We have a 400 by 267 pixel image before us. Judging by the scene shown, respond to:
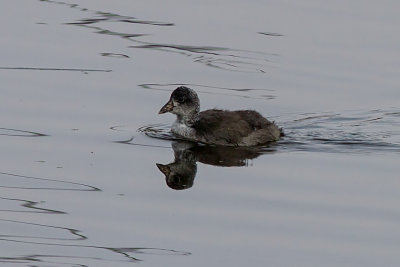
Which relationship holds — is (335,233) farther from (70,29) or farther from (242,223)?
(70,29)

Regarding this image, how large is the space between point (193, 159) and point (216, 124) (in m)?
0.93

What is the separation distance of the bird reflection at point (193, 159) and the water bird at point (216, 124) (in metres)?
0.15

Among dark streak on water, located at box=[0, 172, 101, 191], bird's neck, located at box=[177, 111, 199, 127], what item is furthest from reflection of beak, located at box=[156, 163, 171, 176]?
bird's neck, located at box=[177, 111, 199, 127]

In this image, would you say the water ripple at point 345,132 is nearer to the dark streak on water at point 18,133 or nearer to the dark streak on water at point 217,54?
the dark streak on water at point 217,54

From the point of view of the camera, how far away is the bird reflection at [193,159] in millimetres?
11523

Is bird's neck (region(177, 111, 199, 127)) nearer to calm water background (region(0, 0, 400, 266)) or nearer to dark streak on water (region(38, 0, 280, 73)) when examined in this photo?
calm water background (region(0, 0, 400, 266))

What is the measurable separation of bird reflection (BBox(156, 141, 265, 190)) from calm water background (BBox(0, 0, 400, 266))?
7 centimetres

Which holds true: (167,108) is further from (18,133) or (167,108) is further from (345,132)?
(345,132)

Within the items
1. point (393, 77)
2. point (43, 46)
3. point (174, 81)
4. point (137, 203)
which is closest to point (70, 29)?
point (43, 46)

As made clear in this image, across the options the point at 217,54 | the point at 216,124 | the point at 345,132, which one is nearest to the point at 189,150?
the point at 216,124

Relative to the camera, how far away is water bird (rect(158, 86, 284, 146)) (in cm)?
1332

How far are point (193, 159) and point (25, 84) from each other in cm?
293

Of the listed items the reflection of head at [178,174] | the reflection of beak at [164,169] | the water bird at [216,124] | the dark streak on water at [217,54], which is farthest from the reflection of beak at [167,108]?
the dark streak on water at [217,54]

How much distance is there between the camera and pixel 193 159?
12586mm
